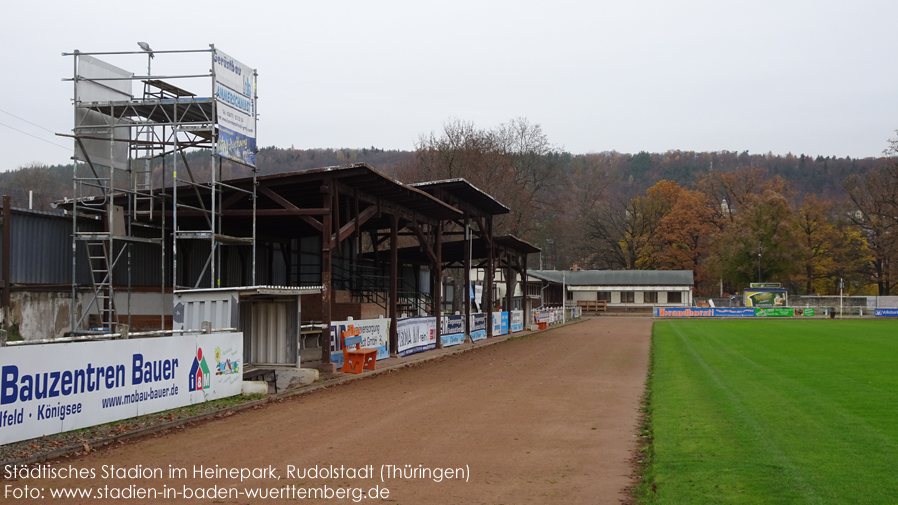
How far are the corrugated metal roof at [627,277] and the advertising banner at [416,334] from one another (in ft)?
181

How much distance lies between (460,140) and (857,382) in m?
44.0

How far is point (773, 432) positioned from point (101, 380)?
32.3ft

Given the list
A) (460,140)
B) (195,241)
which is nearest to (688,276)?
(460,140)

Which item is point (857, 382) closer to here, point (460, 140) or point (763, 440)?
point (763, 440)

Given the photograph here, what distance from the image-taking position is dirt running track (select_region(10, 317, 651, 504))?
776 cm

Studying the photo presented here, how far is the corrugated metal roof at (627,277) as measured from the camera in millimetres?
85812

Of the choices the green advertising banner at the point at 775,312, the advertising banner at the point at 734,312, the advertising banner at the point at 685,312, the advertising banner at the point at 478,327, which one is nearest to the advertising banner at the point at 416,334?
the advertising banner at the point at 478,327

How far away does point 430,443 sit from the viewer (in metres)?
10.2

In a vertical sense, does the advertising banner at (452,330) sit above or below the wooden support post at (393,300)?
below

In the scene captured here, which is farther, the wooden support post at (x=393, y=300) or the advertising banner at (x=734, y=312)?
the advertising banner at (x=734, y=312)

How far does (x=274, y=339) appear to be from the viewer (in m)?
17.5

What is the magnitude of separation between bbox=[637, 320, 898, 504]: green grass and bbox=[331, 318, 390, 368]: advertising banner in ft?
27.8

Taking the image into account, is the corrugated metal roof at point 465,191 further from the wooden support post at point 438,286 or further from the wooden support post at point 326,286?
the wooden support post at point 326,286

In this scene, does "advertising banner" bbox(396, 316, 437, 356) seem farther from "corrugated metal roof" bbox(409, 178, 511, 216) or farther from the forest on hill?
the forest on hill
